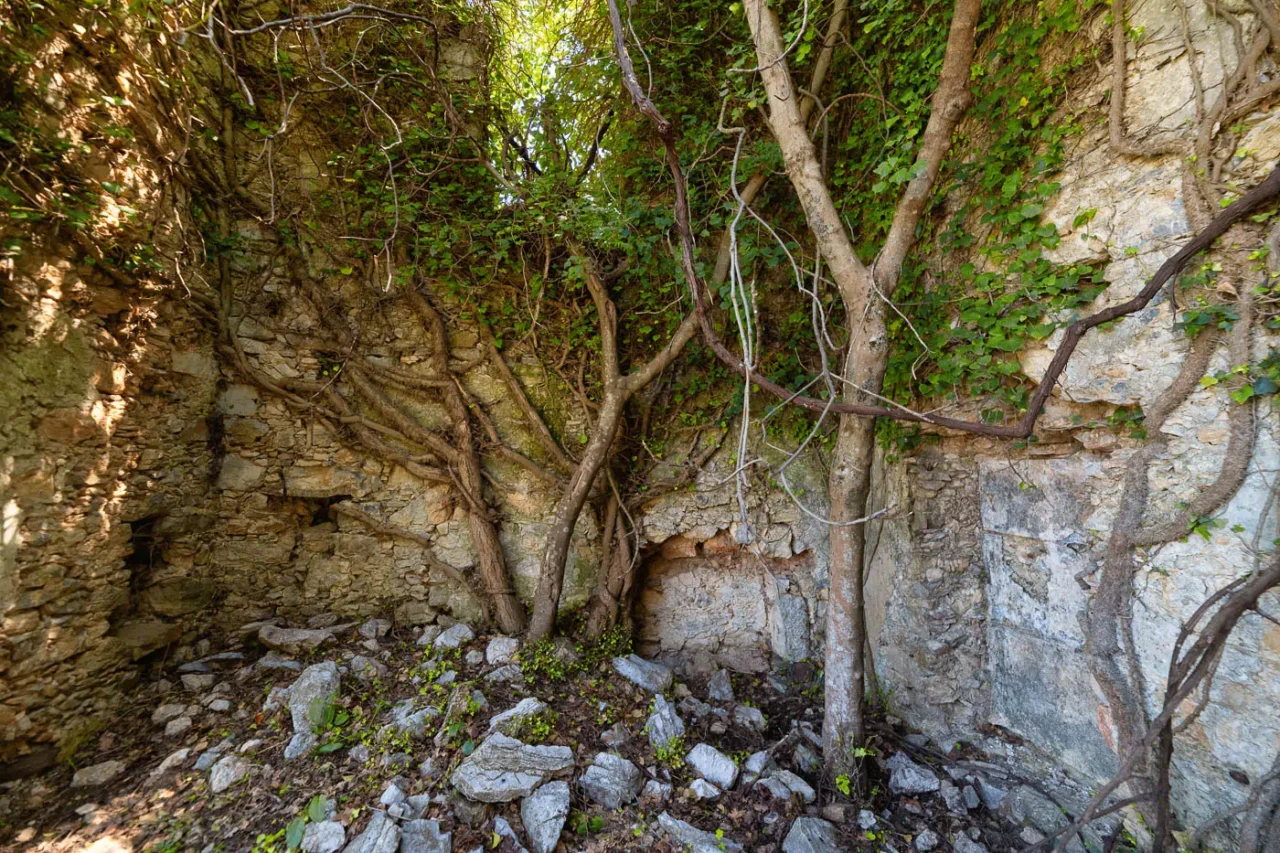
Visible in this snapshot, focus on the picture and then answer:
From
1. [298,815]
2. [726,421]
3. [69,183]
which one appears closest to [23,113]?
[69,183]

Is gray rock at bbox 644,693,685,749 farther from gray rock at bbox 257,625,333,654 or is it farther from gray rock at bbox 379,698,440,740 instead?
gray rock at bbox 257,625,333,654

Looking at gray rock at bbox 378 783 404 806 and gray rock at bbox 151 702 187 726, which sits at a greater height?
gray rock at bbox 151 702 187 726

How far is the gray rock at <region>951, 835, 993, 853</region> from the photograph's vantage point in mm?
2133

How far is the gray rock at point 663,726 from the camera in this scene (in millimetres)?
2502

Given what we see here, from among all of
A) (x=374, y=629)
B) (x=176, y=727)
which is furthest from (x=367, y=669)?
(x=176, y=727)

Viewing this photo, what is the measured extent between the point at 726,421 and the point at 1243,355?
243cm

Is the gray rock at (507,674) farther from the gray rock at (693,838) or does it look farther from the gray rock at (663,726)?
the gray rock at (693,838)

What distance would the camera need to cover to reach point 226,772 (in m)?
2.15

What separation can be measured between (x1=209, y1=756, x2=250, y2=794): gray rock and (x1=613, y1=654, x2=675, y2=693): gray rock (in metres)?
1.97

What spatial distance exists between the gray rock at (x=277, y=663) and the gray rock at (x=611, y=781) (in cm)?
199

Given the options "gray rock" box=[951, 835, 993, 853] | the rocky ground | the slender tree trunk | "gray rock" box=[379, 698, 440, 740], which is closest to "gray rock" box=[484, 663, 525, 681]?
the rocky ground

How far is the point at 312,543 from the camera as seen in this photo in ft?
10.9

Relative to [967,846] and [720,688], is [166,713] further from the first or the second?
[967,846]

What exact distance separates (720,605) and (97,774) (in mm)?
3665
